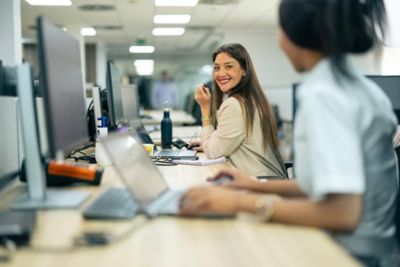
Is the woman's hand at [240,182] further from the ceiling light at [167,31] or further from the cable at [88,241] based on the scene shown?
the ceiling light at [167,31]

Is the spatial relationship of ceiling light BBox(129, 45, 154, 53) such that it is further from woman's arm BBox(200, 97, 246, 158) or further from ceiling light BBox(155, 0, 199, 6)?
woman's arm BBox(200, 97, 246, 158)

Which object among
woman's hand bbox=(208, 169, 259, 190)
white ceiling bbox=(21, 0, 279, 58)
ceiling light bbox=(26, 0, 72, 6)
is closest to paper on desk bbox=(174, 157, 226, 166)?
woman's hand bbox=(208, 169, 259, 190)

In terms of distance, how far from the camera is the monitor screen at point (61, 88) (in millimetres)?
1169

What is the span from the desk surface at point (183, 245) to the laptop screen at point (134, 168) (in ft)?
0.36

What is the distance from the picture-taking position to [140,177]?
52.8 inches

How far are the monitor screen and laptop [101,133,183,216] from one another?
5.4 inches

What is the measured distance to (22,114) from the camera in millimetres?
1273

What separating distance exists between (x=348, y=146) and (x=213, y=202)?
343mm

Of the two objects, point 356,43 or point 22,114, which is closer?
point 356,43

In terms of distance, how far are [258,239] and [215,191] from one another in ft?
0.59

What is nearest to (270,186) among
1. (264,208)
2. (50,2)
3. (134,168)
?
(264,208)

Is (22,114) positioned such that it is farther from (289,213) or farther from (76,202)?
(289,213)

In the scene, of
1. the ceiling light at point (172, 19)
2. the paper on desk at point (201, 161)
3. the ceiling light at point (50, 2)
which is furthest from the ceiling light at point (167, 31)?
the paper on desk at point (201, 161)

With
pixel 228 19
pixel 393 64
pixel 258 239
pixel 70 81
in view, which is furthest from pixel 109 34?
pixel 258 239
